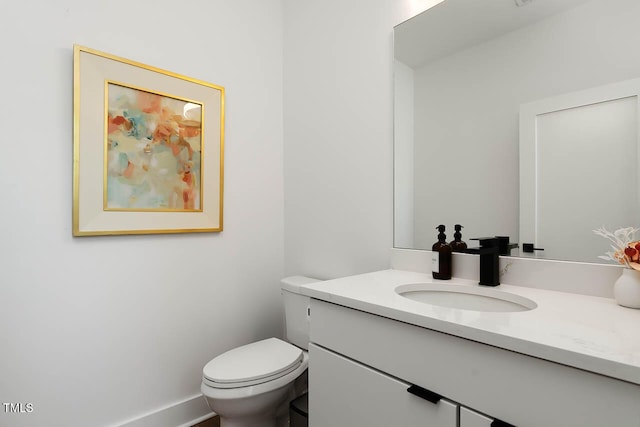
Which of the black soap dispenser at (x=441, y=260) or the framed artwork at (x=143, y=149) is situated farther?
the framed artwork at (x=143, y=149)

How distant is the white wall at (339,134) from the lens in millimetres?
1537

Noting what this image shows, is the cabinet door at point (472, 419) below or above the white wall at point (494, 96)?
below

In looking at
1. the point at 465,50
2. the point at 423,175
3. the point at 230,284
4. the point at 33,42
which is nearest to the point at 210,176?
the point at 230,284

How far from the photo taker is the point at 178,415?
1.64m

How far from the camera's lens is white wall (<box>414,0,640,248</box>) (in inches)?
38.3

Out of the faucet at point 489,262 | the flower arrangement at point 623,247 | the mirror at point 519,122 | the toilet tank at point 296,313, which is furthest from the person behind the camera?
the toilet tank at point 296,313

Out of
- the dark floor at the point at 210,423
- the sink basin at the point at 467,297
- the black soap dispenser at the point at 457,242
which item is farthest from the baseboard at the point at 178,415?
the black soap dispenser at the point at 457,242

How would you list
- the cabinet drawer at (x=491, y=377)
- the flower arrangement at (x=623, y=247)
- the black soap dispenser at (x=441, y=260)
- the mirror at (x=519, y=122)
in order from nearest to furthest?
the cabinet drawer at (x=491, y=377)
the flower arrangement at (x=623, y=247)
the mirror at (x=519, y=122)
the black soap dispenser at (x=441, y=260)

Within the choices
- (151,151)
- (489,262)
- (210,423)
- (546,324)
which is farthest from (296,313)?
(546,324)

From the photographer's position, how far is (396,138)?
148cm

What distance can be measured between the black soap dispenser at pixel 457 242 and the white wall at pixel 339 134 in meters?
0.30

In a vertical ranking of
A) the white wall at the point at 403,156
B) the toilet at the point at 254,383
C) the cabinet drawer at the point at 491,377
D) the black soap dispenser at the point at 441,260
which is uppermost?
the white wall at the point at 403,156

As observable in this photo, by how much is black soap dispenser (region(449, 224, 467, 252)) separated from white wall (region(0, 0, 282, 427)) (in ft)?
3.77

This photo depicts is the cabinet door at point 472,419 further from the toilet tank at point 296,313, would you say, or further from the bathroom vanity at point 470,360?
the toilet tank at point 296,313
